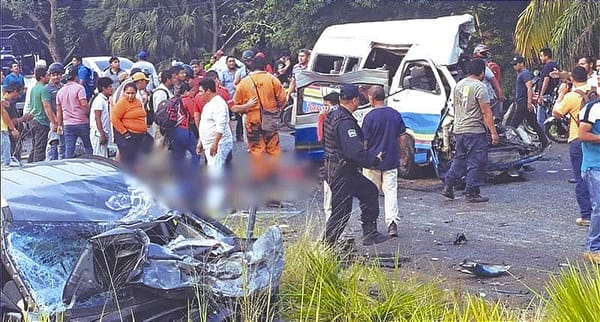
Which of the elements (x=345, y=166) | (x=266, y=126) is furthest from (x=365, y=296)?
(x=266, y=126)

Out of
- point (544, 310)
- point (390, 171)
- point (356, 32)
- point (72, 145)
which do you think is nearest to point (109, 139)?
point (72, 145)

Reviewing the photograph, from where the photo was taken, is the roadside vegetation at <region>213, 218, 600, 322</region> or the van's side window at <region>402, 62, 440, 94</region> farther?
the van's side window at <region>402, 62, 440, 94</region>

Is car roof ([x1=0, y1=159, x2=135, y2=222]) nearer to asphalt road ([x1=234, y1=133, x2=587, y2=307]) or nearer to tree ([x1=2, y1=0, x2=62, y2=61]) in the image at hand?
asphalt road ([x1=234, y1=133, x2=587, y2=307])

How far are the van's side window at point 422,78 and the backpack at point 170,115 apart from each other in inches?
129

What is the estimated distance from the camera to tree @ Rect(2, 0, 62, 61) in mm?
8758

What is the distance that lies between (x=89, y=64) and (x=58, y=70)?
2.21 meters

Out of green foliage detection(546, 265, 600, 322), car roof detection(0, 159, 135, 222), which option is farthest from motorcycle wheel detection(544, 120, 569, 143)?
car roof detection(0, 159, 135, 222)

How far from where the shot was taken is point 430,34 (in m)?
12.2

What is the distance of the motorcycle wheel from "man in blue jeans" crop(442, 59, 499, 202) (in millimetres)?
4807

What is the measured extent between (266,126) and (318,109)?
2.03 meters

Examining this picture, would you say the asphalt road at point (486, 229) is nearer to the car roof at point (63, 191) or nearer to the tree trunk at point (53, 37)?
the car roof at point (63, 191)

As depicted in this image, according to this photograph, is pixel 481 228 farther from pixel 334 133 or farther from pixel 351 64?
pixel 351 64

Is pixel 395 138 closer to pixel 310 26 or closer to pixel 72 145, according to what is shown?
pixel 72 145

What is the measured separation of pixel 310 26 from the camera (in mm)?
14586
